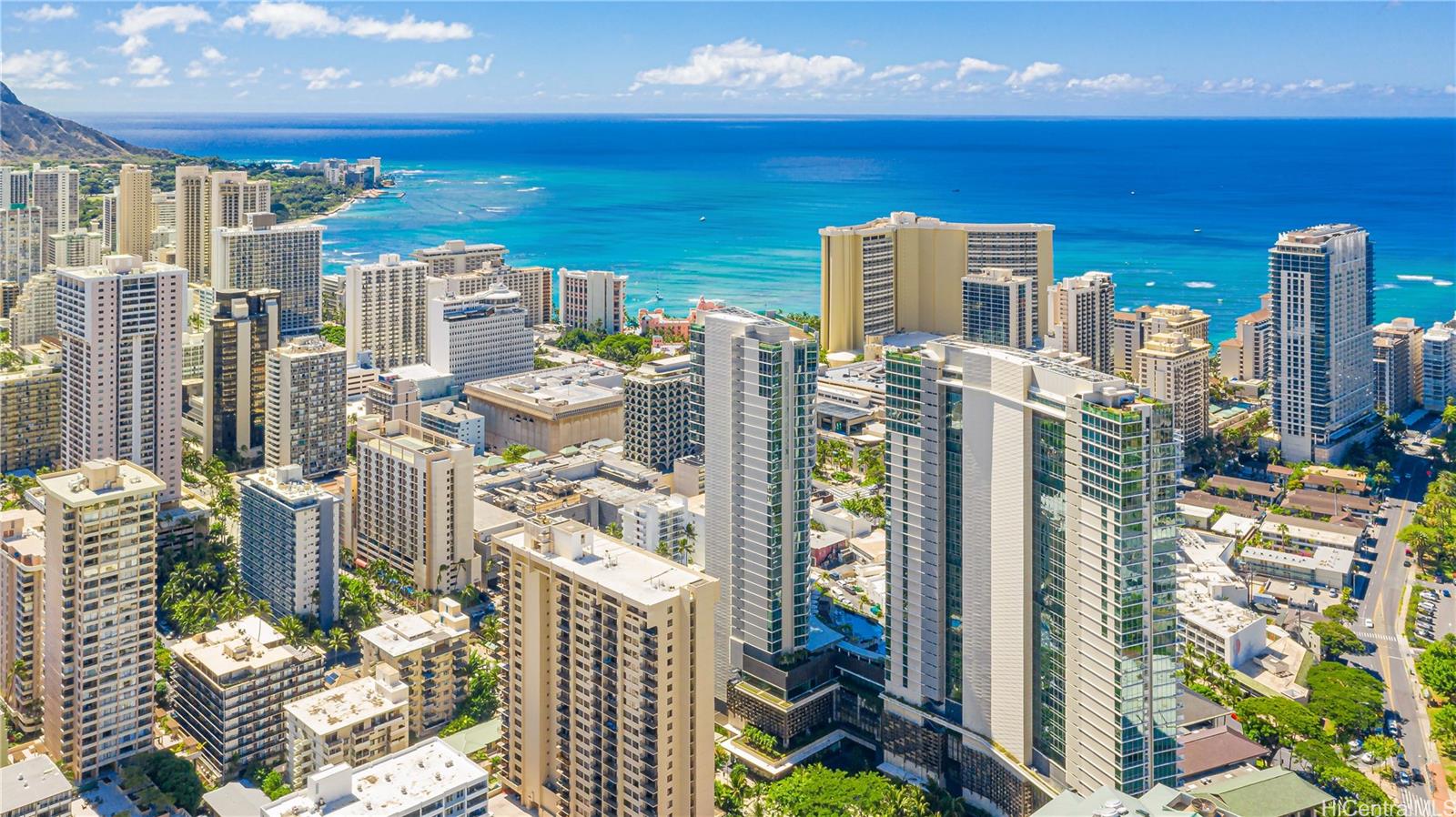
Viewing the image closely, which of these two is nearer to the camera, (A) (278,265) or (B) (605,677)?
(B) (605,677)

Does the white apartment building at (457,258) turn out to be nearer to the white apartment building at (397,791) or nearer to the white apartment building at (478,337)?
the white apartment building at (478,337)

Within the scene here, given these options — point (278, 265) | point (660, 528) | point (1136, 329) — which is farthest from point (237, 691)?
point (1136, 329)

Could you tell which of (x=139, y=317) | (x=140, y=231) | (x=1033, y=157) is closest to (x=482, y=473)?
(x=139, y=317)

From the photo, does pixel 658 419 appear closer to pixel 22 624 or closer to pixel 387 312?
pixel 22 624

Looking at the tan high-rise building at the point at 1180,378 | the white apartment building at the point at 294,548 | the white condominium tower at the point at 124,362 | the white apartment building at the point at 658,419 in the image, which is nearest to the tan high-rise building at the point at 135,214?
the white condominium tower at the point at 124,362

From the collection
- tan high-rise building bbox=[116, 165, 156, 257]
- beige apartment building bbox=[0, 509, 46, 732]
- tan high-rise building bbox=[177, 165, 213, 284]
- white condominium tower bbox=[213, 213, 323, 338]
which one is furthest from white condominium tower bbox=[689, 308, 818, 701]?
tan high-rise building bbox=[116, 165, 156, 257]

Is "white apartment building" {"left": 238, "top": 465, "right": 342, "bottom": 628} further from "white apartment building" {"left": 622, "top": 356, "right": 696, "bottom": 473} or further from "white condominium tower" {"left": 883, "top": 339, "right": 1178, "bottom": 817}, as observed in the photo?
"white condominium tower" {"left": 883, "top": 339, "right": 1178, "bottom": 817}
